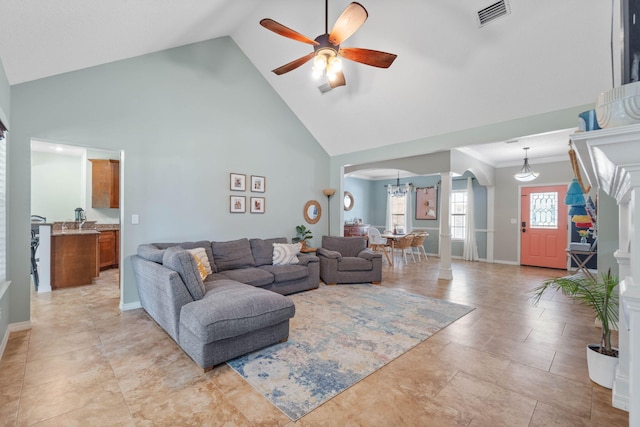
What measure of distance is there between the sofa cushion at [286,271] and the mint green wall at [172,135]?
0.94 metres

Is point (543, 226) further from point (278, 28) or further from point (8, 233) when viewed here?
point (8, 233)

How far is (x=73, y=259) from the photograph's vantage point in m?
4.60

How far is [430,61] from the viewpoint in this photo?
11.7ft

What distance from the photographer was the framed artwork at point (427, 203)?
8578 millimetres

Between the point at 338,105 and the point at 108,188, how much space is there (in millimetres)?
5054

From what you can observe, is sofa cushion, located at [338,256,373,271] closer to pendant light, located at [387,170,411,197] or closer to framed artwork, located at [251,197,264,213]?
framed artwork, located at [251,197,264,213]

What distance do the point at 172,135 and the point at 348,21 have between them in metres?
2.84

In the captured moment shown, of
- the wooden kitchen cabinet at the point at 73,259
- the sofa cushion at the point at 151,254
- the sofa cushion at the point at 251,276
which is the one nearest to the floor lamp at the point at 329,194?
the sofa cushion at the point at 251,276

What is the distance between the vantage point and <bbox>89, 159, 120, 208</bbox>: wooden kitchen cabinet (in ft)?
19.3

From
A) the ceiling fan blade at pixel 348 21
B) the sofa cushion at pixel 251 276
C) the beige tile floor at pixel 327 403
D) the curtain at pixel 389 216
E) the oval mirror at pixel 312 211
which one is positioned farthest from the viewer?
the curtain at pixel 389 216

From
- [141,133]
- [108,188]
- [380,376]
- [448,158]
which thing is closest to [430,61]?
[448,158]

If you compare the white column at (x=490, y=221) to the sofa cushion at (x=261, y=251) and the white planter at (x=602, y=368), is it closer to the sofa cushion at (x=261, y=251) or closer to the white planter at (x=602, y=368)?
the white planter at (x=602, y=368)

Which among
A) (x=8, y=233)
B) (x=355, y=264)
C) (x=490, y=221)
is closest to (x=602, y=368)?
(x=355, y=264)

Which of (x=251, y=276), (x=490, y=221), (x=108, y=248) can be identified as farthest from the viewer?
(x=490, y=221)
